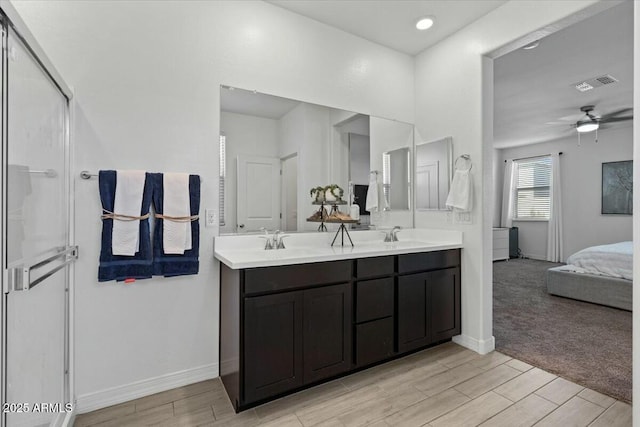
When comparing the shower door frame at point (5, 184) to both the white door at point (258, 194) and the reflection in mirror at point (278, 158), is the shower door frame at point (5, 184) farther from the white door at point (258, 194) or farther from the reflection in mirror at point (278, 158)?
the white door at point (258, 194)

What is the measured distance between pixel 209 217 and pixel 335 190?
3.47 ft

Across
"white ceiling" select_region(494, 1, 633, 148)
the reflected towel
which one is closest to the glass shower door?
the reflected towel

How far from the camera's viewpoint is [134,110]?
1985 millimetres

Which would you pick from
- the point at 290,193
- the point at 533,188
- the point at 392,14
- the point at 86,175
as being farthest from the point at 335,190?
the point at 533,188

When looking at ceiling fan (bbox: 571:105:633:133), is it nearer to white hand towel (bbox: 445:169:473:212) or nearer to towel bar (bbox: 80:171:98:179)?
white hand towel (bbox: 445:169:473:212)

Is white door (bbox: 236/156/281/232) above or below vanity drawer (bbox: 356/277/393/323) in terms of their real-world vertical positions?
above

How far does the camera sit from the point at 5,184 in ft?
3.37

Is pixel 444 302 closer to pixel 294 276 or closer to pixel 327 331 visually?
pixel 327 331

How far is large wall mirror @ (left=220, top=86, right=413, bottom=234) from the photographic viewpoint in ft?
7.59

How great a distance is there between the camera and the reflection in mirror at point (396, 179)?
3.11 m

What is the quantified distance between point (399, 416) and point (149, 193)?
195cm

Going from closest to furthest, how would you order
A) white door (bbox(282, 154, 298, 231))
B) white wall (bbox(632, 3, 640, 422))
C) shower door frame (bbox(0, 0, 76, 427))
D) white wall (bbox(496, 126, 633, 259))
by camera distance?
shower door frame (bbox(0, 0, 76, 427))
white wall (bbox(632, 3, 640, 422))
white door (bbox(282, 154, 298, 231))
white wall (bbox(496, 126, 633, 259))

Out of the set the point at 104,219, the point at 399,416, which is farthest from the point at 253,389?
the point at 104,219

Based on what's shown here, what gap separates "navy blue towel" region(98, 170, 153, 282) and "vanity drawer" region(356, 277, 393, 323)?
1.35 m
